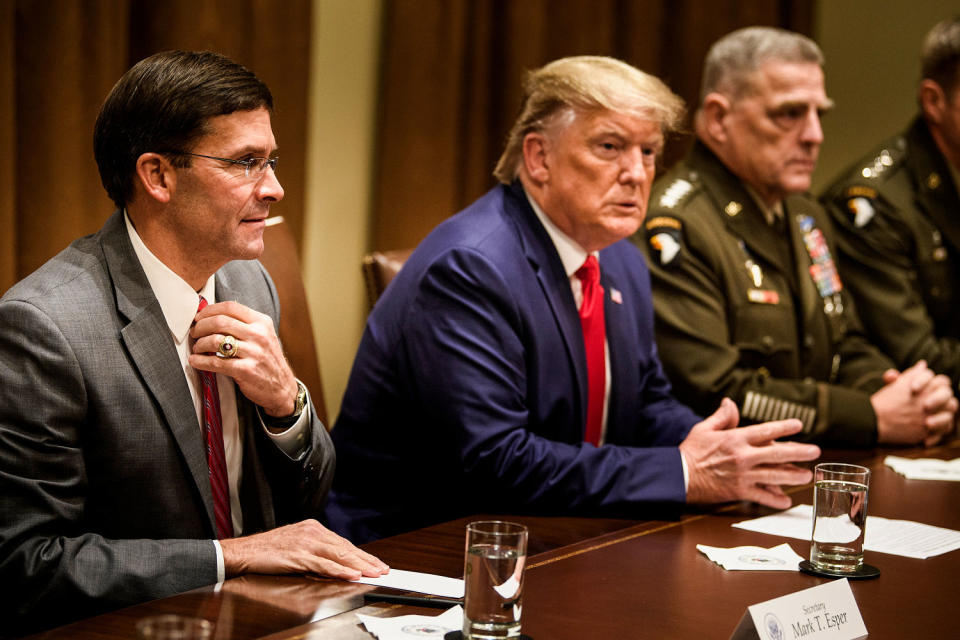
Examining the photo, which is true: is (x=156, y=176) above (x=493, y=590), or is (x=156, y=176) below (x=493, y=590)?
above

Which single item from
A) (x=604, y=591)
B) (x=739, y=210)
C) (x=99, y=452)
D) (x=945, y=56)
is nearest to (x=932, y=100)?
(x=945, y=56)

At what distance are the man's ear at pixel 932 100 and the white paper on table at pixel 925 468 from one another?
1.63 metres

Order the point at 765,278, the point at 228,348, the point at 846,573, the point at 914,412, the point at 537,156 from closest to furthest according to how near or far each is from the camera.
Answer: the point at 846,573, the point at 228,348, the point at 537,156, the point at 914,412, the point at 765,278

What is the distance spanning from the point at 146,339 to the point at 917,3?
4214 millimetres

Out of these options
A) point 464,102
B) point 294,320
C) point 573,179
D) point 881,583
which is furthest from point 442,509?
point 464,102

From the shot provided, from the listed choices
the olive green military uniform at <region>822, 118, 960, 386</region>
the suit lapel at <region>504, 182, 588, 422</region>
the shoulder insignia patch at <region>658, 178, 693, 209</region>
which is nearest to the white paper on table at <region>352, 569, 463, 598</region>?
the suit lapel at <region>504, 182, 588, 422</region>

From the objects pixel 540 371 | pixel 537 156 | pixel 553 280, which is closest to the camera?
pixel 540 371

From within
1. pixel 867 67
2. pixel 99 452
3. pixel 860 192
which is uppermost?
pixel 867 67

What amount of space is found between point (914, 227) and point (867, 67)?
162 centimetres

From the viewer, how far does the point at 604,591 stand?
63.6 inches

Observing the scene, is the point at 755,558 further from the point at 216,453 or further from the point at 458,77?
the point at 458,77

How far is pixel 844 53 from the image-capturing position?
519 cm

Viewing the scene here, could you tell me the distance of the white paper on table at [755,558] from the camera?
1.77 m

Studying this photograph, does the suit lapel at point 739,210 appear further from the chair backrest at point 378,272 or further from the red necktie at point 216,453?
the red necktie at point 216,453
